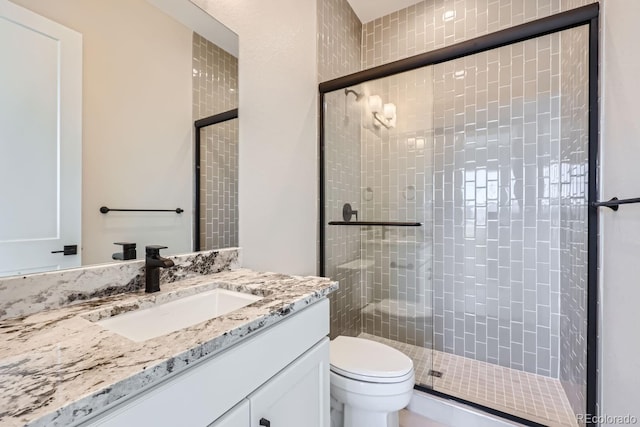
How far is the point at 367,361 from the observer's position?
1.42 metres

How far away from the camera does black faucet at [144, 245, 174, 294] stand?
968mm

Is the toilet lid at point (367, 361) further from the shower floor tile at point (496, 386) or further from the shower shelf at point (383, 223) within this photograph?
the shower shelf at point (383, 223)

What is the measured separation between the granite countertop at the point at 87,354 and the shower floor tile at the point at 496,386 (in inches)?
54.2

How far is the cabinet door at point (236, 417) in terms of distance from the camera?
2.09 ft

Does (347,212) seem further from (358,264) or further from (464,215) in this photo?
(464,215)

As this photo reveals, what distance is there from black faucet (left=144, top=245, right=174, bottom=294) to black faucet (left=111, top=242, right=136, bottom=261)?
71 millimetres

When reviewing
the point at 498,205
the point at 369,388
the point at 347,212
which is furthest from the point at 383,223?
the point at 369,388

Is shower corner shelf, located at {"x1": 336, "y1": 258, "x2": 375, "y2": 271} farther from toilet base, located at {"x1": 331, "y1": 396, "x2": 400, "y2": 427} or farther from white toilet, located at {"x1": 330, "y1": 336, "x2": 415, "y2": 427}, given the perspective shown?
toilet base, located at {"x1": 331, "y1": 396, "x2": 400, "y2": 427}

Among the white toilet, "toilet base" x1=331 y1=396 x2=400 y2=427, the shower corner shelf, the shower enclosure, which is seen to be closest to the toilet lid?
the white toilet

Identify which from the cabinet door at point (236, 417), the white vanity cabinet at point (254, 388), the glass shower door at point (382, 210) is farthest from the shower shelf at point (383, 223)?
the cabinet door at point (236, 417)

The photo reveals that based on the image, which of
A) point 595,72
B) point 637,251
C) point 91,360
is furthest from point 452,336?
point 91,360

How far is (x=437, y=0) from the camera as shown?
7.13ft

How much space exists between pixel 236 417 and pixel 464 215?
80.0 inches

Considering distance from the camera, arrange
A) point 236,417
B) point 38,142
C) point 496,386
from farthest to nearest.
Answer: point 496,386, point 38,142, point 236,417
